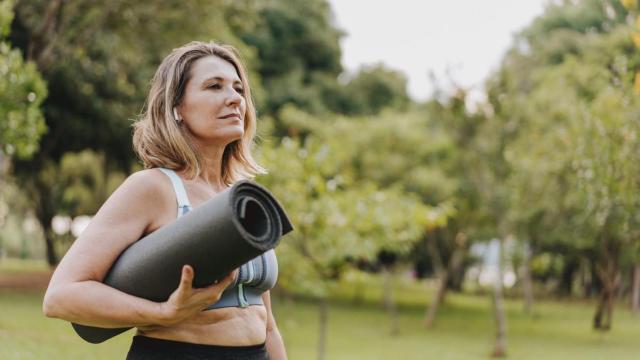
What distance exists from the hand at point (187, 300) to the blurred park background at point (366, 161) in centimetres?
328

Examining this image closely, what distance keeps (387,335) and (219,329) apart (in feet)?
66.2

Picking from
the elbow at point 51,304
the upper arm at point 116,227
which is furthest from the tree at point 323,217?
the elbow at point 51,304

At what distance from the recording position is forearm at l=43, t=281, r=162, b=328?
72.5 inches

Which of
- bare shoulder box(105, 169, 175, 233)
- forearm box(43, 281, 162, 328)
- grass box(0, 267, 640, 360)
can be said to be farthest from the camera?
grass box(0, 267, 640, 360)

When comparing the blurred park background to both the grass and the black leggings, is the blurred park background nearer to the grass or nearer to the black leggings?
the grass

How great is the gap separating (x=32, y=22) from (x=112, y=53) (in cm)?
298

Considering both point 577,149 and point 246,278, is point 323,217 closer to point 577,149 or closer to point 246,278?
point 577,149

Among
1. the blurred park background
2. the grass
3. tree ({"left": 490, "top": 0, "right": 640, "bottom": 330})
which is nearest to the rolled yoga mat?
the blurred park background

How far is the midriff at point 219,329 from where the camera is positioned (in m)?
2.06

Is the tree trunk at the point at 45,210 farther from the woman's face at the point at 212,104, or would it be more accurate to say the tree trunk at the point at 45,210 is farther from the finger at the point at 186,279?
the finger at the point at 186,279

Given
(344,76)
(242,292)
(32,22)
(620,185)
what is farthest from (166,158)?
(344,76)

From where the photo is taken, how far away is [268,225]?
1755 mm

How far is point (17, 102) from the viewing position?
37.2ft

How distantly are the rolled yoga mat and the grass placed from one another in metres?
8.67
